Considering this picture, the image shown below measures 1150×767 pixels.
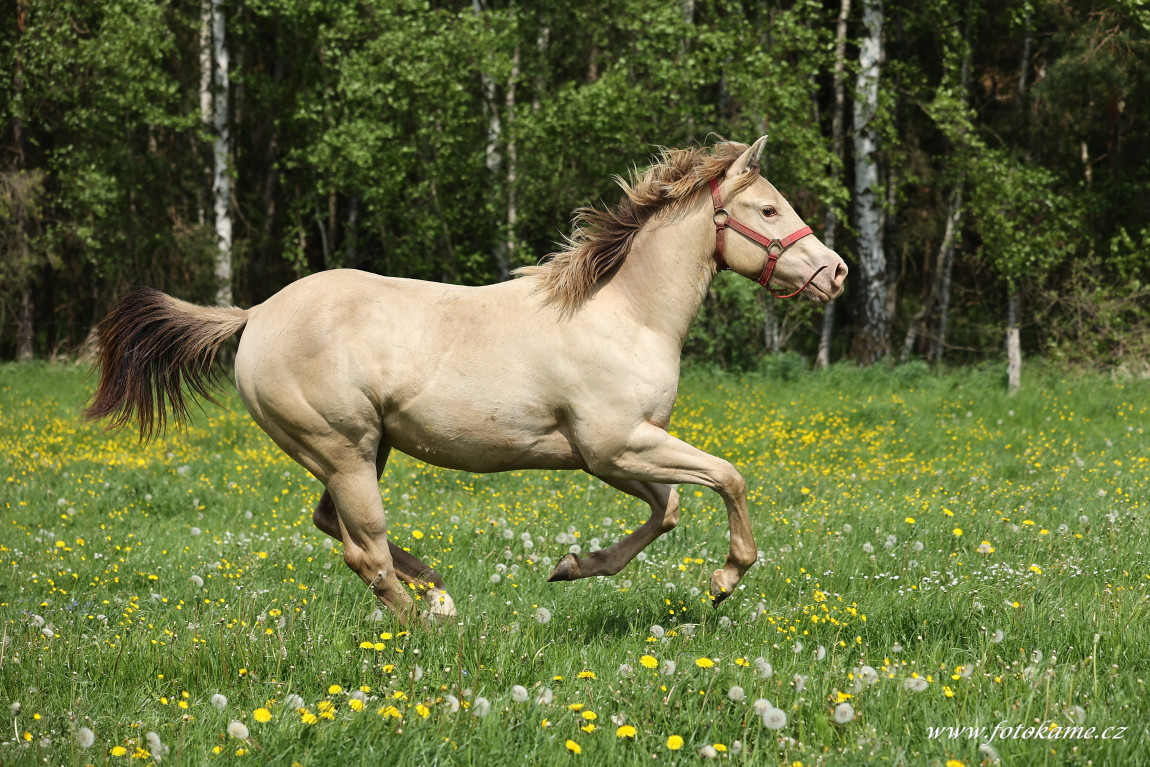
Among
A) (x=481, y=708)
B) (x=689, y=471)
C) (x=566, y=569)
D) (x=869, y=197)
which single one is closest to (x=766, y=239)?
(x=689, y=471)

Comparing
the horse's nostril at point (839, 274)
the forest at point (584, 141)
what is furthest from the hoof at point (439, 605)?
the forest at point (584, 141)

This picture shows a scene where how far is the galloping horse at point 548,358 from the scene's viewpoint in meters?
5.45

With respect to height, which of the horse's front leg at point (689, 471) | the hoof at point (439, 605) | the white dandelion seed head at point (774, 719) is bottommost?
the hoof at point (439, 605)

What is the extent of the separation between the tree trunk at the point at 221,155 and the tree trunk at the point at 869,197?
12899 millimetres

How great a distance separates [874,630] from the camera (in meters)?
5.45

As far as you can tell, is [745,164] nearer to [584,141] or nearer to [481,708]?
[481,708]

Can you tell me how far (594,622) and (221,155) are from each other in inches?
765

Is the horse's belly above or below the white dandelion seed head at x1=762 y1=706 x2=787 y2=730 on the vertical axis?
above

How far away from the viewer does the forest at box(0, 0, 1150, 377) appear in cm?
1969

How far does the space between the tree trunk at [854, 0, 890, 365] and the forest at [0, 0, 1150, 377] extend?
0.05 meters

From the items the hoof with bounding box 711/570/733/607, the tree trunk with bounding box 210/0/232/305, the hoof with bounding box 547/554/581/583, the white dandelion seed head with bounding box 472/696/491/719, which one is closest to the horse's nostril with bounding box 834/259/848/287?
the hoof with bounding box 711/570/733/607

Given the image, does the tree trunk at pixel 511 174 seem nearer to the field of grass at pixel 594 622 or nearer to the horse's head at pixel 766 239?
the field of grass at pixel 594 622

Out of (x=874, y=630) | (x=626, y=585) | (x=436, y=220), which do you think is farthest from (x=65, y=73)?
(x=874, y=630)

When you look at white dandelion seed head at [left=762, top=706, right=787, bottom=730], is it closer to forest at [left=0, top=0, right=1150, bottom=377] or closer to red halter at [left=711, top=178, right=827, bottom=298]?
red halter at [left=711, top=178, right=827, bottom=298]
